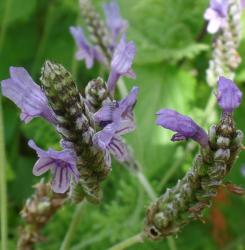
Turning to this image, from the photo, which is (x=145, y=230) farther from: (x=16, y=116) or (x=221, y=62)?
A: (x=16, y=116)

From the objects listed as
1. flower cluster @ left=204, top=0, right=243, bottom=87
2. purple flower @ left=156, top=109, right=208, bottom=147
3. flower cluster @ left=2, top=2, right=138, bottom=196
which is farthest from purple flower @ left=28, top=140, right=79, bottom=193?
flower cluster @ left=204, top=0, right=243, bottom=87

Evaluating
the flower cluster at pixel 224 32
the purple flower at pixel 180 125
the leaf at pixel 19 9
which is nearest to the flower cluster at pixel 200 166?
the purple flower at pixel 180 125

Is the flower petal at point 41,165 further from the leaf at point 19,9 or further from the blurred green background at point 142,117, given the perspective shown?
the leaf at point 19,9

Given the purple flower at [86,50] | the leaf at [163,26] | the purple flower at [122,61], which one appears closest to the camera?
the purple flower at [122,61]

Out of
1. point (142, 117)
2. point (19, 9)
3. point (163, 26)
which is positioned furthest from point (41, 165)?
point (19, 9)

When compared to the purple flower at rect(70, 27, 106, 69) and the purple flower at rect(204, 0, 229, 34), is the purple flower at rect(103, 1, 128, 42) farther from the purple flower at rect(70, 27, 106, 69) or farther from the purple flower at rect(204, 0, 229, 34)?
the purple flower at rect(204, 0, 229, 34)

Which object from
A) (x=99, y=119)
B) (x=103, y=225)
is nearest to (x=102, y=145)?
(x=99, y=119)
